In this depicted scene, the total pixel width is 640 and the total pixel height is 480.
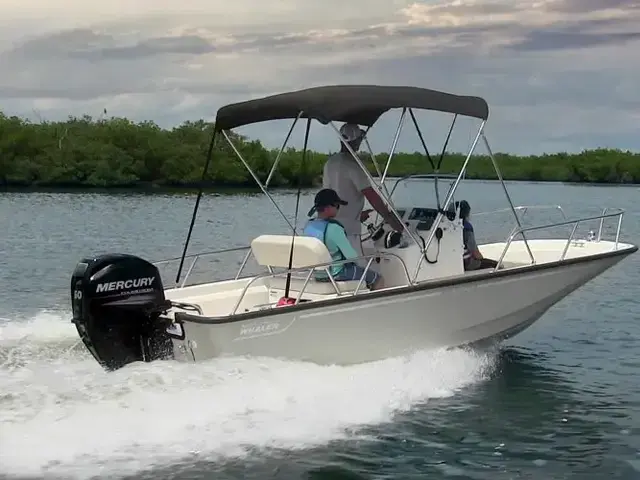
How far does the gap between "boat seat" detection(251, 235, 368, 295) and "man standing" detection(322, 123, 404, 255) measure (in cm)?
60

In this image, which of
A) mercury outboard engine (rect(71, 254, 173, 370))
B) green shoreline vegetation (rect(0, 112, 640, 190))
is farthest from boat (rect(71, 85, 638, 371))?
green shoreline vegetation (rect(0, 112, 640, 190))

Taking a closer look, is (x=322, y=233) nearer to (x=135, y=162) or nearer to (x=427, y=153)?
(x=427, y=153)

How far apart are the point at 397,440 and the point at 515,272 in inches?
98.1

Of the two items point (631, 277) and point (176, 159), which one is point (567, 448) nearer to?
point (631, 277)

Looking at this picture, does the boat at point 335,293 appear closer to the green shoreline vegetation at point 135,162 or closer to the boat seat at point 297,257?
the boat seat at point 297,257

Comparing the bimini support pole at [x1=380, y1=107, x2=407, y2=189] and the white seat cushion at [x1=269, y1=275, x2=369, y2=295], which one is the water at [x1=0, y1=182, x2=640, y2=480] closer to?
the bimini support pole at [x1=380, y1=107, x2=407, y2=189]

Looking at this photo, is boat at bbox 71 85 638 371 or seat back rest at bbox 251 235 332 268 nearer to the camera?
boat at bbox 71 85 638 371

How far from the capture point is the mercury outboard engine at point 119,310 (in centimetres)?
724

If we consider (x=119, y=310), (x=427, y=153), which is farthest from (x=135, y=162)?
(x=119, y=310)

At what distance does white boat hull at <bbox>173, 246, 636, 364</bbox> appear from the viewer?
7457mm

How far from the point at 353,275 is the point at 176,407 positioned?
2300 millimetres

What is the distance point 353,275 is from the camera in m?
8.51

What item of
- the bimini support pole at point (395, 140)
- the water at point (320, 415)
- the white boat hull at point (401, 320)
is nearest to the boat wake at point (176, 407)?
the water at point (320, 415)

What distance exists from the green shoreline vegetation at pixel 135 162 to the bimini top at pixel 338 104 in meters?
42.2
